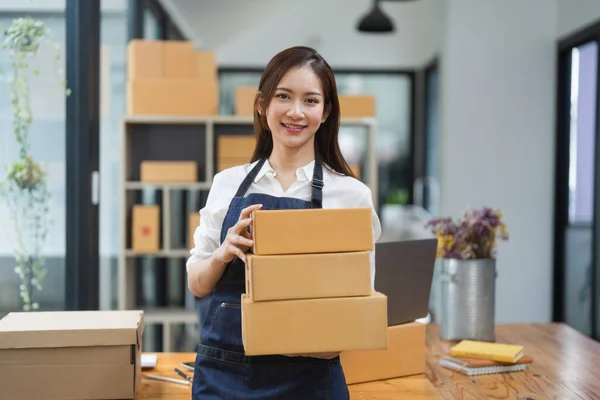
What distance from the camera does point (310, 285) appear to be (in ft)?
4.28

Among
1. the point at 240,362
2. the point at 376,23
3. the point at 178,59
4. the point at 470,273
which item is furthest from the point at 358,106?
the point at 240,362

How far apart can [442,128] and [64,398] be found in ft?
13.5

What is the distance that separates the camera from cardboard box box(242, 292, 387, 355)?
4.24 ft

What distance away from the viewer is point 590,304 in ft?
14.9

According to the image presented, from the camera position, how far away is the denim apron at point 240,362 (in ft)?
4.78

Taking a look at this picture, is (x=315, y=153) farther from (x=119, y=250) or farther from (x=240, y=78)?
(x=240, y=78)

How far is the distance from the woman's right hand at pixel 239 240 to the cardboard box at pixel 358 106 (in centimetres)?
283

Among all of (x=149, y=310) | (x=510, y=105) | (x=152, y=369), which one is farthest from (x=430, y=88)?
(x=152, y=369)

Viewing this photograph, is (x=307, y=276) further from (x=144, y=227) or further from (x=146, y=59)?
(x=146, y=59)

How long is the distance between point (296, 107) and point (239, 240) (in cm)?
30

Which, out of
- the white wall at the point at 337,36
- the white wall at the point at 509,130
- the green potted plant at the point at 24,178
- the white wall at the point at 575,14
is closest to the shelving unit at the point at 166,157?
the green potted plant at the point at 24,178

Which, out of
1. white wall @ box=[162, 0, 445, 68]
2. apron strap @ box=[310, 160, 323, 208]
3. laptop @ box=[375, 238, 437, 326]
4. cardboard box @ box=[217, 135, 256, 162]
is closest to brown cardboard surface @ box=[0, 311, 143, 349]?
apron strap @ box=[310, 160, 323, 208]

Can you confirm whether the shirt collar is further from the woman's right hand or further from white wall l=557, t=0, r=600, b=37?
white wall l=557, t=0, r=600, b=37

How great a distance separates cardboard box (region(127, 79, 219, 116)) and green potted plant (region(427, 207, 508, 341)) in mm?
2026
